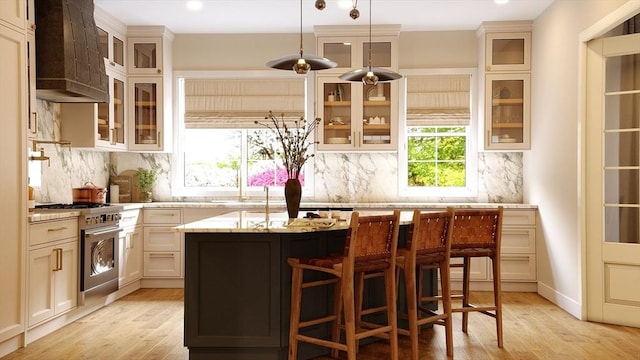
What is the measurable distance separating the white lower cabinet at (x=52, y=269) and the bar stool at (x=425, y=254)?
8.49 feet

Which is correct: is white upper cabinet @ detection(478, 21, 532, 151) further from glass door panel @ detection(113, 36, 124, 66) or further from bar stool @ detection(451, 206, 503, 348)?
glass door panel @ detection(113, 36, 124, 66)

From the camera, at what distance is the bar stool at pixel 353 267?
10.7ft

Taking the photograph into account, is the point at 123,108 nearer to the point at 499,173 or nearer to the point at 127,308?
the point at 127,308

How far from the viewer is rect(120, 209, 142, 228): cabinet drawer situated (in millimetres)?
5797

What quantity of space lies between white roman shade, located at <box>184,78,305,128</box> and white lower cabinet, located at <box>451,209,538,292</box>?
8.46 ft

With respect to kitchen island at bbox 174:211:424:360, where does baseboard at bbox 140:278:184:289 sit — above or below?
below

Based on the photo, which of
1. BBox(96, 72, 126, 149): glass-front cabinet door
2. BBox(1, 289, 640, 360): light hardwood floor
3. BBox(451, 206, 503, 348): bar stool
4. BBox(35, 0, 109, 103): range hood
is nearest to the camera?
BBox(1, 289, 640, 360): light hardwood floor

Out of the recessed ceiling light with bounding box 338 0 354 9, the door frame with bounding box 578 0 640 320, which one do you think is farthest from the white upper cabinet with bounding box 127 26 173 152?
the door frame with bounding box 578 0 640 320

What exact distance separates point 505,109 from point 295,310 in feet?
12.8

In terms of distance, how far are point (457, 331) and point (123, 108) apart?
13.5ft

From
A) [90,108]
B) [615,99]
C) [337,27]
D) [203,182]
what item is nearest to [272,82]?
[337,27]

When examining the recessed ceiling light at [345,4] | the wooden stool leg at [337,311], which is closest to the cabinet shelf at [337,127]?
the recessed ceiling light at [345,4]

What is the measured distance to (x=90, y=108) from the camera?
18.7 ft

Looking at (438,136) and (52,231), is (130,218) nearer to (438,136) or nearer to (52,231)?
(52,231)
